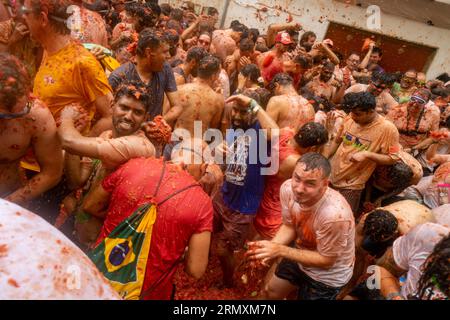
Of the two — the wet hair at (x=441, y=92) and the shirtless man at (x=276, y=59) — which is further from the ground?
the shirtless man at (x=276, y=59)

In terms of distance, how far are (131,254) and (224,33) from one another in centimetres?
639

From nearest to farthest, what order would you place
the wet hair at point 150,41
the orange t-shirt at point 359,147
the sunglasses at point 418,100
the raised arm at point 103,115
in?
the raised arm at point 103,115 → the wet hair at point 150,41 → the orange t-shirt at point 359,147 → the sunglasses at point 418,100

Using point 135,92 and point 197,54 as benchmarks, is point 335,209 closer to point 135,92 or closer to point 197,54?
point 135,92

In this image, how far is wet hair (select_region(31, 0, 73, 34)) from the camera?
2.63 metres

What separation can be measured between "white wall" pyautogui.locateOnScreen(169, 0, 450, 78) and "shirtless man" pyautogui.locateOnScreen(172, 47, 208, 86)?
8.60 m

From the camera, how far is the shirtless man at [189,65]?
528 centimetres

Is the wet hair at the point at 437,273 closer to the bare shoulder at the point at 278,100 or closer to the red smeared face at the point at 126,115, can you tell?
the red smeared face at the point at 126,115

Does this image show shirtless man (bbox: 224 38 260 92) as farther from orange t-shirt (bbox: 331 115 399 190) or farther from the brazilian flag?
the brazilian flag

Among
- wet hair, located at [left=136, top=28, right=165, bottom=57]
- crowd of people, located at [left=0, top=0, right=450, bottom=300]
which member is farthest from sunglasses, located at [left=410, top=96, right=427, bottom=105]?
wet hair, located at [left=136, top=28, right=165, bottom=57]

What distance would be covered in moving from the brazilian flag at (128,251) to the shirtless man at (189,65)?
3.34 m

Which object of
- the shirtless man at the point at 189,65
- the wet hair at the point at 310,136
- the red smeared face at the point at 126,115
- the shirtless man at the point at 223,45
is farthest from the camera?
the shirtless man at the point at 223,45

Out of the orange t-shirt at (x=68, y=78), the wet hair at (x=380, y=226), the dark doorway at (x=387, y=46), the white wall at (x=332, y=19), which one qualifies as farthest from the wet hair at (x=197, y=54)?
the dark doorway at (x=387, y=46)
